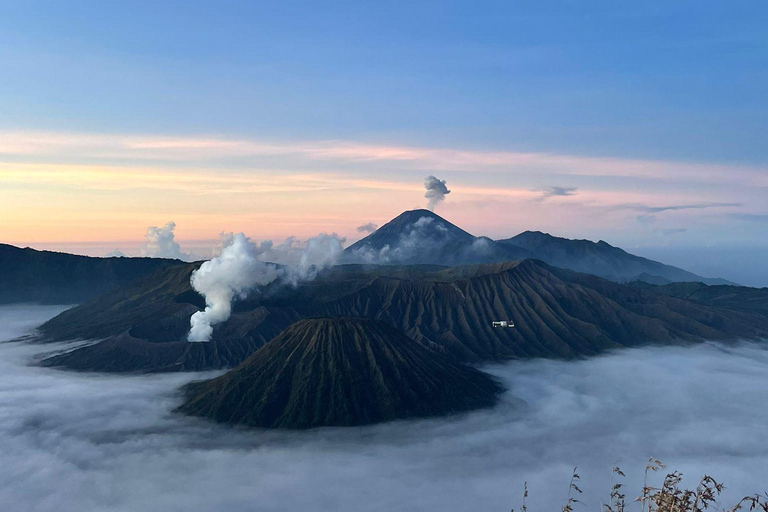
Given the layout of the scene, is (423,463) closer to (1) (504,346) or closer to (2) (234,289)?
(1) (504,346)

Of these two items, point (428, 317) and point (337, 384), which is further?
point (428, 317)

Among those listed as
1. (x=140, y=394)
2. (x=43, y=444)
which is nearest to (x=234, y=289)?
(x=140, y=394)

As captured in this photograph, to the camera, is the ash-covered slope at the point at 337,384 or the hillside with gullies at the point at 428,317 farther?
the hillside with gullies at the point at 428,317

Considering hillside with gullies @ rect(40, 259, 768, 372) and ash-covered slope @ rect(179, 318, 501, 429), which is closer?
ash-covered slope @ rect(179, 318, 501, 429)

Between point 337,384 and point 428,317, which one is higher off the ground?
point 428,317
